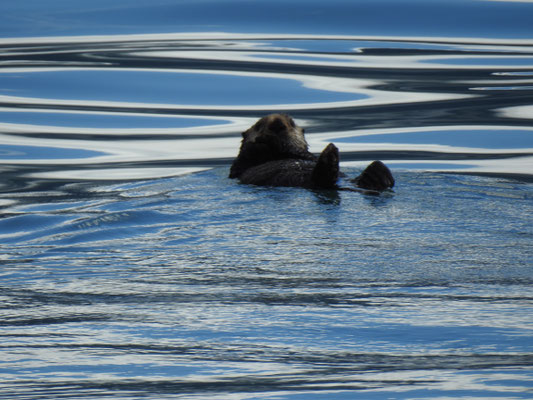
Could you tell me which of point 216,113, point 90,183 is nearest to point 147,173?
point 90,183

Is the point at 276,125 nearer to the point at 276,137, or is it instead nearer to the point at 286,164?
the point at 276,137

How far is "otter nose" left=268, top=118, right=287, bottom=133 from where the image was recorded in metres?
7.07

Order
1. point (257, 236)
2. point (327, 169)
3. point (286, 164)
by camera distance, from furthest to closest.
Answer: point (286, 164) < point (327, 169) < point (257, 236)

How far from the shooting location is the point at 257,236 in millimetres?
5340

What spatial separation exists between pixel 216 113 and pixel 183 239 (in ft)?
20.4

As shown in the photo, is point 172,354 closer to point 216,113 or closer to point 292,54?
point 216,113

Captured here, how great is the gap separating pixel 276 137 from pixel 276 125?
3.7 inches

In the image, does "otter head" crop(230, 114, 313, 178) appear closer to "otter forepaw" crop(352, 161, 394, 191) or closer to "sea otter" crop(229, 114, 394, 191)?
"sea otter" crop(229, 114, 394, 191)

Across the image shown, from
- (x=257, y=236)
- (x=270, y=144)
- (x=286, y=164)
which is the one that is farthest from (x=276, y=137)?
(x=257, y=236)

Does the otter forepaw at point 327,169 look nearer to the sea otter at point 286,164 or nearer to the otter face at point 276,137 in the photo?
the sea otter at point 286,164

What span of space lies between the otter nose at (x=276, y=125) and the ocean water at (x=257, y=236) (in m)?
0.54

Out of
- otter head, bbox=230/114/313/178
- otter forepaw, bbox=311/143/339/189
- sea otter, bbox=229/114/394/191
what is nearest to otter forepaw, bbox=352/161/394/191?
sea otter, bbox=229/114/394/191

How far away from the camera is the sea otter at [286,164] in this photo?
6160 mm

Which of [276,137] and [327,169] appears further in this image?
[276,137]
